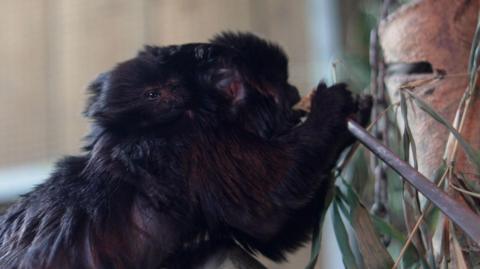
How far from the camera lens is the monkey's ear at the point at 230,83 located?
4.72ft

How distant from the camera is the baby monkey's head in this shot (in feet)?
4.46

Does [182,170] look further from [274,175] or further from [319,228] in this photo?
[319,228]

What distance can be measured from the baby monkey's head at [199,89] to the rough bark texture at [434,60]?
0.24 metres

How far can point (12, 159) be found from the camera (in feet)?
10.3

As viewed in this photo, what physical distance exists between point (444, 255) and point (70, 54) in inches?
95.8

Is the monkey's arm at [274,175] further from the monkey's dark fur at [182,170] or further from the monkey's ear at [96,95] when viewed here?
the monkey's ear at [96,95]

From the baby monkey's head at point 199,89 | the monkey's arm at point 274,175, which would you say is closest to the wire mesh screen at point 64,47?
the baby monkey's head at point 199,89

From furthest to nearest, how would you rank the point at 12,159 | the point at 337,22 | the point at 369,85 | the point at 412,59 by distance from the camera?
the point at 12,159, the point at 337,22, the point at 369,85, the point at 412,59

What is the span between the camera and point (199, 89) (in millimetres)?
1429

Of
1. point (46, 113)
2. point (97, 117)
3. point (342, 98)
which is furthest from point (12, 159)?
point (342, 98)

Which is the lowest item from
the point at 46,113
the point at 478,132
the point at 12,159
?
the point at 12,159

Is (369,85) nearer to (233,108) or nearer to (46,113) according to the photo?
(233,108)

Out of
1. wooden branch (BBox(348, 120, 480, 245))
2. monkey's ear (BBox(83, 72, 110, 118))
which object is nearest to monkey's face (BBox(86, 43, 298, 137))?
monkey's ear (BBox(83, 72, 110, 118))

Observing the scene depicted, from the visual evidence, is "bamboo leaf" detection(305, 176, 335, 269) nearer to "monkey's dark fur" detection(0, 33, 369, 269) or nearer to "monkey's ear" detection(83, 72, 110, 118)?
"monkey's dark fur" detection(0, 33, 369, 269)
